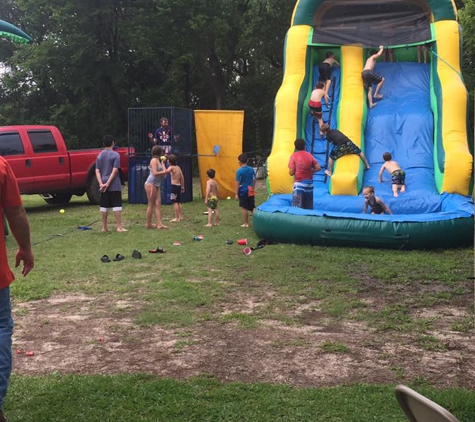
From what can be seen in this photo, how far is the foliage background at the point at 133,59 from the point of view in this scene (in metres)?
24.4

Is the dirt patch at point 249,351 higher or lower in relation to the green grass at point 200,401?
lower

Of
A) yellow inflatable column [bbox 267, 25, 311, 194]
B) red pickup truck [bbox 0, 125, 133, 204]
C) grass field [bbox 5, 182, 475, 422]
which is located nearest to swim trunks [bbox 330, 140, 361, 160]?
yellow inflatable column [bbox 267, 25, 311, 194]

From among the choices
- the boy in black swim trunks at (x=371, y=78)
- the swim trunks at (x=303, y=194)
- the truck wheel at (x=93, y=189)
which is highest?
the boy in black swim trunks at (x=371, y=78)

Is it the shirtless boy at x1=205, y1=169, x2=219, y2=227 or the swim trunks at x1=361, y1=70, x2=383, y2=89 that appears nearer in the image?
the shirtless boy at x1=205, y1=169, x2=219, y2=227

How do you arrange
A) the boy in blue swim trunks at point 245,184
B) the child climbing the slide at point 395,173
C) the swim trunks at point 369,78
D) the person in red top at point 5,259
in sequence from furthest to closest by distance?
the swim trunks at point 369,78, the boy in blue swim trunks at point 245,184, the child climbing the slide at point 395,173, the person in red top at point 5,259

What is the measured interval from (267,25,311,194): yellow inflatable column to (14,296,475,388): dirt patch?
19.6 ft

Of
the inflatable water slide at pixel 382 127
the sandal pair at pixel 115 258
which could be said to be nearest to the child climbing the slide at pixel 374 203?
the inflatable water slide at pixel 382 127

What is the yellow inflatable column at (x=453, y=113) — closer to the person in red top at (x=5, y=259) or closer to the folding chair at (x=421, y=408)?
the person in red top at (x=5, y=259)

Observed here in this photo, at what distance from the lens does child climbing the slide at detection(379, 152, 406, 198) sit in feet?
37.0

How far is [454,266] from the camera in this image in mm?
7945

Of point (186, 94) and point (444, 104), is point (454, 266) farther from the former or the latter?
point (186, 94)

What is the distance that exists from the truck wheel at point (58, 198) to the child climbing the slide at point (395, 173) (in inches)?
331

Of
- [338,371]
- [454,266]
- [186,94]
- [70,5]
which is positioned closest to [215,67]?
[186,94]

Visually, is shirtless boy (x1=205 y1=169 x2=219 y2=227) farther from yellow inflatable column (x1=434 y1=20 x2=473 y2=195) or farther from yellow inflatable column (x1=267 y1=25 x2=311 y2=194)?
yellow inflatable column (x1=434 y1=20 x2=473 y2=195)
